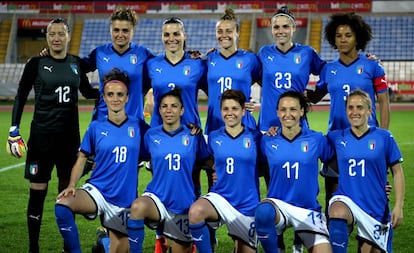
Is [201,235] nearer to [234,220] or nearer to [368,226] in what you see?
[234,220]

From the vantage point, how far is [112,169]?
4176 millimetres

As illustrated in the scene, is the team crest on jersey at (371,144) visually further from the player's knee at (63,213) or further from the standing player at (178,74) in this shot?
the player's knee at (63,213)

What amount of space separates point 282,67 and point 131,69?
1.08 meters

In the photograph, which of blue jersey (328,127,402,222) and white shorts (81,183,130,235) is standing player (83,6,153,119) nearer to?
white shorts (81,183,130,235)

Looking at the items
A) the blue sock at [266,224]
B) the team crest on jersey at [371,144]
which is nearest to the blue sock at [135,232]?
the blue sock at [266,224]

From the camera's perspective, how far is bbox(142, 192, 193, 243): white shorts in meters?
4.04

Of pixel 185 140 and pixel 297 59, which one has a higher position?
pixel 297 59

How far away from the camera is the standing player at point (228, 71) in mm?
4609

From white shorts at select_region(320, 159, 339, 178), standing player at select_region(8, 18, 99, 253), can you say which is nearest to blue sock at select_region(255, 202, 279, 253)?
white shorts at select_region(320, 159, 339, 178)

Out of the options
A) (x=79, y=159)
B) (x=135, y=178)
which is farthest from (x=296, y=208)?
(x=79, y=159)

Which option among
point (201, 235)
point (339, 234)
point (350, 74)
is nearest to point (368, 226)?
point (339, 234)

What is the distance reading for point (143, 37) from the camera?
1037 inches

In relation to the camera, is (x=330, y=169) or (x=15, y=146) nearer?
(x=330, y=169)

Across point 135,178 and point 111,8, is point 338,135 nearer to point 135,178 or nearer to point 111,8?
point 135,178
